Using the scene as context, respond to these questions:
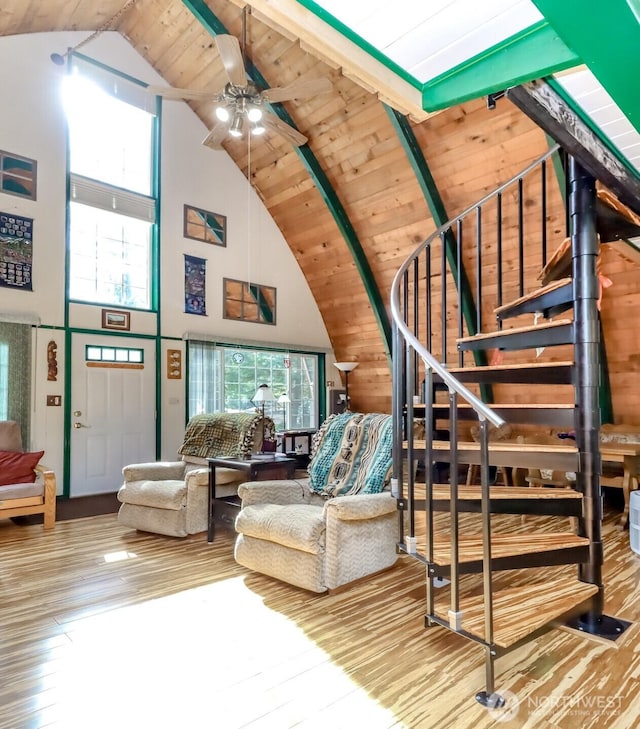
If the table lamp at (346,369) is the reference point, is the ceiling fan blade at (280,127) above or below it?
above

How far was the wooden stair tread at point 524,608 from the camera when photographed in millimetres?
2023

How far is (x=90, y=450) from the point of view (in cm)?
566

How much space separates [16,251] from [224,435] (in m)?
2.97

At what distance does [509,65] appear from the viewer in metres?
1.46

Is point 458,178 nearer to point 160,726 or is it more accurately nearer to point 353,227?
point 353,227

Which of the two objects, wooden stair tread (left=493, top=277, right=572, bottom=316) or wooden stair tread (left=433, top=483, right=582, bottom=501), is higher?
wooden stair tread (left=493, top=277, right=572, bottom=316)

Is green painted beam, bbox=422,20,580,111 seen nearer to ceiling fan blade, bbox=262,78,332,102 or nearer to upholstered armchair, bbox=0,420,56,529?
ceiling fan blade, bbox=262,78,332,102

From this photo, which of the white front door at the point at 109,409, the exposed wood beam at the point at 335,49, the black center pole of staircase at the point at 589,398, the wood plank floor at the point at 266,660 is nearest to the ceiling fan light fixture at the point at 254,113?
the black center pole of staircase at the point at 589,398

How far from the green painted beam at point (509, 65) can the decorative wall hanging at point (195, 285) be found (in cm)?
524

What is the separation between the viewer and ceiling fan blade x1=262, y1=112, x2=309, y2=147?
→ 454 cm

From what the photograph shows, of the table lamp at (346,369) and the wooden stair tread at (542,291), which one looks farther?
the table lamp at (346,369)

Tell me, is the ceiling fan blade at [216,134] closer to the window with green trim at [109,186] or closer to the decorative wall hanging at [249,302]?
the window with green trim at [109,186]

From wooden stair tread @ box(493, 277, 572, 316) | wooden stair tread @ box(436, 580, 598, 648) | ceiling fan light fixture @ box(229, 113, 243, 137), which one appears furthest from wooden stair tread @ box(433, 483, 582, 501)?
ceiling fan light fixture @ box(229, 113, 243, 137)

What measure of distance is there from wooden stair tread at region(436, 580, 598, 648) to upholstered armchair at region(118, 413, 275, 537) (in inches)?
97.0
